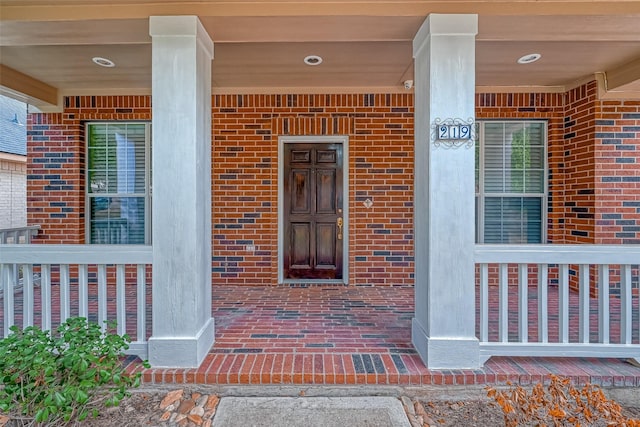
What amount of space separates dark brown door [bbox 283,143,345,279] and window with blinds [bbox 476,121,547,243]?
1825 millimetres

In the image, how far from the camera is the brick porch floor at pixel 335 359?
2438 millimetres

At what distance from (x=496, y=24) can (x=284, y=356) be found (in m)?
2.74

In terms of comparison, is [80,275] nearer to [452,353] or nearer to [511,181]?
[452,353]

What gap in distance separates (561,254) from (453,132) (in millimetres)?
1125

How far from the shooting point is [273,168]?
15.9 feet

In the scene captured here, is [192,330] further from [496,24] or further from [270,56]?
[496,24]

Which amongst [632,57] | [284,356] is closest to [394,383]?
[284,356]

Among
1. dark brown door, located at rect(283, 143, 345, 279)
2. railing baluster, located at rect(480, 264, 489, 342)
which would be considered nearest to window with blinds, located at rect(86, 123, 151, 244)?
dark brown door, located at rect(283, 143, 345, 279)

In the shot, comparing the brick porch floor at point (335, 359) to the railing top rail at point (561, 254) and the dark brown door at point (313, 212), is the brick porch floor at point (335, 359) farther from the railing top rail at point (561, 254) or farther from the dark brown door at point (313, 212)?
the dark brown door at point (313, 212)

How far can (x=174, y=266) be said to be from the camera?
8.52 ft

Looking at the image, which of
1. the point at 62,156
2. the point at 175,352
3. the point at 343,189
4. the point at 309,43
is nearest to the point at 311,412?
the point at 175,352

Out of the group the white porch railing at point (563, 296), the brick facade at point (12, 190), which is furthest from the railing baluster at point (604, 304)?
the brick facade at point (12, 190)

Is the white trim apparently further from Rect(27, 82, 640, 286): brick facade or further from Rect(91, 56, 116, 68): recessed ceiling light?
Rect(91, 56, 116, 68): recessed ceiling light

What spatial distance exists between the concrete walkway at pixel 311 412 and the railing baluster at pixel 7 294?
1.75 meters
